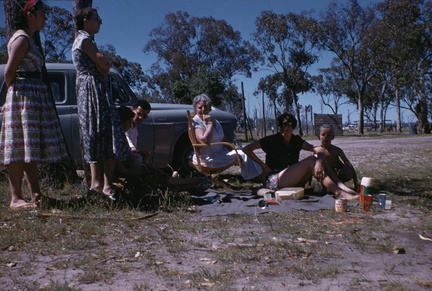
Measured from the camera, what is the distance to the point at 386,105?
181ft

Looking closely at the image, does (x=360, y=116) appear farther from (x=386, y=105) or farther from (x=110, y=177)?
(x=110, y=177)

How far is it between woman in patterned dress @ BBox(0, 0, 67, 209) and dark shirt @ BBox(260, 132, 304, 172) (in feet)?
8.30

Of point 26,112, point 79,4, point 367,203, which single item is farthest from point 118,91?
point 367,203

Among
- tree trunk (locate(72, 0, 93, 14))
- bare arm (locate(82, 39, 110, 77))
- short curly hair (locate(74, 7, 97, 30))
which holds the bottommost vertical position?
bare arm (locate(82, 39, 110, 77))

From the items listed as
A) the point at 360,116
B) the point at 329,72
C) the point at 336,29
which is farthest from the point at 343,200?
the point at 329,72

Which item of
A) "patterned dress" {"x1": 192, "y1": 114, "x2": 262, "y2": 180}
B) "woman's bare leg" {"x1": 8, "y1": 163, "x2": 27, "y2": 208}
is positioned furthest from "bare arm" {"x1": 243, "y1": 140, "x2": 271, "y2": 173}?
"woman's bare leg" {"x1": 8, "y1": 163, "x2": 27, "y2": 208}

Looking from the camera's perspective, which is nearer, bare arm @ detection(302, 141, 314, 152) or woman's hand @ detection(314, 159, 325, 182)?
woman's hand @ detection(314, 159, 325, 182)

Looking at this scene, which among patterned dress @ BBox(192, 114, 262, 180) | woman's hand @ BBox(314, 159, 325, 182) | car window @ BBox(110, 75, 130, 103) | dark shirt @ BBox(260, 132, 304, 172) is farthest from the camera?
car window @ BBox(110, 75, 130, 103)

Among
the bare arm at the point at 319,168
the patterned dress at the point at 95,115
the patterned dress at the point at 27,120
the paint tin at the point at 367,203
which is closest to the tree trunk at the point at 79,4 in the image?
the patterned dress at the point at 95,115

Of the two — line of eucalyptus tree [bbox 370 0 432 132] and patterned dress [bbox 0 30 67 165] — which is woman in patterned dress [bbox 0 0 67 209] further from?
line of eucalyptus tree [bbox 370 0 432 132]

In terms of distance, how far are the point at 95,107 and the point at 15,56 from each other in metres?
0.87

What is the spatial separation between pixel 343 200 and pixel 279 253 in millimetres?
1638

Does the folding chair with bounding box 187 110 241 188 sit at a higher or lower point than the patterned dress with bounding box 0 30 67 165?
lower

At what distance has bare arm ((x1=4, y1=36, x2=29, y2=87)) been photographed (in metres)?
4.11
